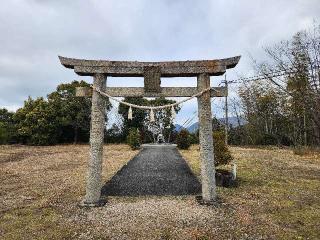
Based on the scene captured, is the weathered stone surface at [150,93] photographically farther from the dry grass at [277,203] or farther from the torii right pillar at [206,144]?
the dry grass at [277,203]

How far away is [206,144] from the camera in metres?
7.98

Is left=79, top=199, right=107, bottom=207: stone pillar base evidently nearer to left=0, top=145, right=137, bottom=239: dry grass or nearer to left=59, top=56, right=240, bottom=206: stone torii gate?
left=59, top=56, right=240, bottom=206: stone torii gate

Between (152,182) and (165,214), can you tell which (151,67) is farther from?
(152,182)

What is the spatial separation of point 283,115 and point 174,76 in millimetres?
26832

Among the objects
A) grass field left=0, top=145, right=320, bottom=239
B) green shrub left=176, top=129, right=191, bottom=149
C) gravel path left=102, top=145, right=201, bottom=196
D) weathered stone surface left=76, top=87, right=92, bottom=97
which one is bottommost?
grass field left=0, top=145, right=320, bottom=239

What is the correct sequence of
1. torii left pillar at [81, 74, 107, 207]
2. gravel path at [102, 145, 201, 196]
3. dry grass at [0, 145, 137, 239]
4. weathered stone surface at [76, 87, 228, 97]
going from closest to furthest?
1. dry grass at [0, 145, 137, 239]
2. torii left pillar at [81, 74, 107, 207]
3. weathered stone surface at [76, 87, 228, 97]
4. gravel path at [102, 145, 201, 196]

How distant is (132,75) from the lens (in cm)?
823

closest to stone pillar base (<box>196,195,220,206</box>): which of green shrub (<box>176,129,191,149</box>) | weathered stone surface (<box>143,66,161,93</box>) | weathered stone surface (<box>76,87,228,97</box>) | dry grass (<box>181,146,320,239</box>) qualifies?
dry grass (<box>181,146,320,239</box>)

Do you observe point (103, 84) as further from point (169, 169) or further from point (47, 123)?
point (47, 123)

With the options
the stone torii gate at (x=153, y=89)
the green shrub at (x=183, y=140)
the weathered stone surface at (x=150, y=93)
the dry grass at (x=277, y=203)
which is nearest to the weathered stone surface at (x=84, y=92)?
the weathered stone surface at (x=150, y=93)

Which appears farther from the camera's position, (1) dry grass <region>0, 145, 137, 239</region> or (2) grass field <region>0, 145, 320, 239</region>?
(1) dry grass <region>0, 145, 137, 239</region>

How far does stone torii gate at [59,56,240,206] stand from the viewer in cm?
793

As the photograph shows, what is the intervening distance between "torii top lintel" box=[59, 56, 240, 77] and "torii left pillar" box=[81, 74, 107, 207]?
0.25 meters

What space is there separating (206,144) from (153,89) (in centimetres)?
192
